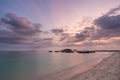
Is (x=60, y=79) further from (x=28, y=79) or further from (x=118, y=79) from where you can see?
(x=118, y=79)

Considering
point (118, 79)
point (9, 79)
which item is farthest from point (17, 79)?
point (118, 79)

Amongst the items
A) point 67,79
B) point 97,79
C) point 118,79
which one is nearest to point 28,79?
point 67,79

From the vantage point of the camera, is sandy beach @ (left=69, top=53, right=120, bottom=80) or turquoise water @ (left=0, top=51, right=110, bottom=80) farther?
turquoise water @ (left=0, top=51, right=110, bottom=80)

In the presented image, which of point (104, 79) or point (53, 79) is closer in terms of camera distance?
point (104, 79)

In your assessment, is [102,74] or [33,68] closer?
[102,74]

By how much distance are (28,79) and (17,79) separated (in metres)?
2.56

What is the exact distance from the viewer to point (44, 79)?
1287 inches

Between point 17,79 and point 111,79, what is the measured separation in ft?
70.3

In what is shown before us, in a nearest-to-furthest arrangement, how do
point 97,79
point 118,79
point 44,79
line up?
point 118,79 → point 97,79 → point 44,79

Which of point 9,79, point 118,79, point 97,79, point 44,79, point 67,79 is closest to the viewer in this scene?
point 118,79

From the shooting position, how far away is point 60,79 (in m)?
30.0

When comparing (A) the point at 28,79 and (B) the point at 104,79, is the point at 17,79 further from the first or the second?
(B) the point at 104,79

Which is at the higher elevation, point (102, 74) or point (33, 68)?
point (33, 68)

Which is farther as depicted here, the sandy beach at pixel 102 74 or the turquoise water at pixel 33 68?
the turquoise water at pixel 33 68
